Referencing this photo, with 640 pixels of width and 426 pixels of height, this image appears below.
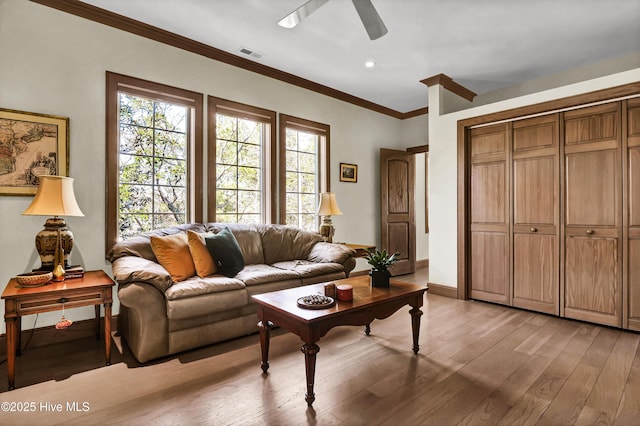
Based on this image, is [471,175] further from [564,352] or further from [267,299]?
[267,299]

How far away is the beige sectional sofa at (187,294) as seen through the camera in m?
2.37

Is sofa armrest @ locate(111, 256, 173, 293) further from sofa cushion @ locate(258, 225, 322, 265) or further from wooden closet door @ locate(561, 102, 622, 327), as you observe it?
wooden closet door @ locate(561, 102, 622, 327)

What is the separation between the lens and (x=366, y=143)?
5371 mm

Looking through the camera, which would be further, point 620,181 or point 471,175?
point 471,175

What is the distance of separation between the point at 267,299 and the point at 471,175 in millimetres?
3105

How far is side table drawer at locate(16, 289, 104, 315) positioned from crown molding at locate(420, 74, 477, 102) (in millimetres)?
4375

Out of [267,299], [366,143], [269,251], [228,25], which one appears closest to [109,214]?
[269,251]

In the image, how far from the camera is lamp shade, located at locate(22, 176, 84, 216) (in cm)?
233

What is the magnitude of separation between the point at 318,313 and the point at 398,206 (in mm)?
3968

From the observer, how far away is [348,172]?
201 inches

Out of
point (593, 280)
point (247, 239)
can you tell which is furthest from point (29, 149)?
point (593, 280)

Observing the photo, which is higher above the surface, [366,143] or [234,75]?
[234,75]

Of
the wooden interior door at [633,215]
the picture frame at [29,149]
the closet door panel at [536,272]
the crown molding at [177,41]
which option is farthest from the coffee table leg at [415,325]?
the crown molding at [177,41]

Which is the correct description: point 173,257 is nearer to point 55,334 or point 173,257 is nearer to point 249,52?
point 55,334
